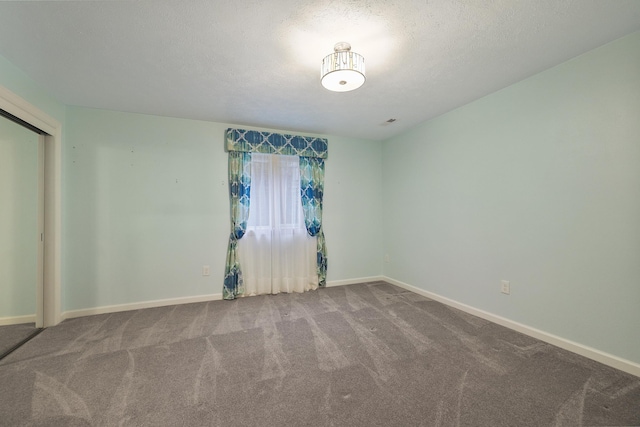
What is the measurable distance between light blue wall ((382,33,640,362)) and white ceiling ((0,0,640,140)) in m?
0.27

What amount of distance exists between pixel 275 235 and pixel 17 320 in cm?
262

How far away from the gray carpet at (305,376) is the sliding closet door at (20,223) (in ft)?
1.24

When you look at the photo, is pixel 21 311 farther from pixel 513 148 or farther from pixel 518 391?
pixel 513 148

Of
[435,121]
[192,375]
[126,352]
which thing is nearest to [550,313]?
[435,121]

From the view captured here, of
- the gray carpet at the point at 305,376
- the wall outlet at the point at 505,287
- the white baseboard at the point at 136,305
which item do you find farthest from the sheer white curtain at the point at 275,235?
the wall outlet at the point at 505,287

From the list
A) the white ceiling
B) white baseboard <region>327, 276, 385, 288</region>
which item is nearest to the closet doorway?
the white ceiling

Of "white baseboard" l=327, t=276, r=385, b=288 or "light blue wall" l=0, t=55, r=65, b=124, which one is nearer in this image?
"light blue wall" l=0, t=55, r=65, b=124

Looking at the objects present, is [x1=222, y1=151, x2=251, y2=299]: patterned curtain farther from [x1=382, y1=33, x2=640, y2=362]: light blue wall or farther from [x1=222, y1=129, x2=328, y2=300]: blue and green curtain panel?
[x1=382, y1=33, x2=640, y2=362]: light blue wall

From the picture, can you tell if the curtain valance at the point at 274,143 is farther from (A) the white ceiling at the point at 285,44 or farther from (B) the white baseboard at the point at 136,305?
(B) the white baseboard at the point at 136,305

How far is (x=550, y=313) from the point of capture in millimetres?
2074

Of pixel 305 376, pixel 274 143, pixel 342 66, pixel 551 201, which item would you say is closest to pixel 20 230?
pixel 274 143

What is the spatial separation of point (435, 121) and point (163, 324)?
3944mm

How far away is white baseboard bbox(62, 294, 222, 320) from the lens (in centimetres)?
271

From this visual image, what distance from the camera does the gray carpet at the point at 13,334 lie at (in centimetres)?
204
